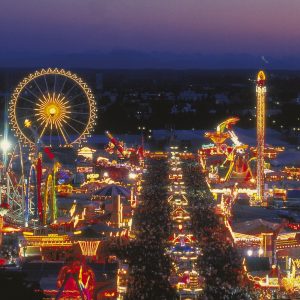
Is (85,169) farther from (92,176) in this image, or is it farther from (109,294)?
(109,294)

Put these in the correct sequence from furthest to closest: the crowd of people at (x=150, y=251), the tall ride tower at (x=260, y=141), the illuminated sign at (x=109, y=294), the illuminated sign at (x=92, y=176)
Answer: the illuminated sign at (x=92, y=176), the tall ride tower at (x=260, y=141), the crowd of people at (x=150, y=251), the illuminated sign at (x=109, y=294)

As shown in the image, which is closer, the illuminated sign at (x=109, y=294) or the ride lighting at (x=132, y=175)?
the illuminated sign at (x=109, y=294)

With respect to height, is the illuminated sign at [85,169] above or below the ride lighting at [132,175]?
above

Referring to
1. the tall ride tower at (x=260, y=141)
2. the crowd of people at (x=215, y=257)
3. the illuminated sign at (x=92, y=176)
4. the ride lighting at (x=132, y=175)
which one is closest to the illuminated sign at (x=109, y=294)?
the crowd of people at (x=215, y=257)

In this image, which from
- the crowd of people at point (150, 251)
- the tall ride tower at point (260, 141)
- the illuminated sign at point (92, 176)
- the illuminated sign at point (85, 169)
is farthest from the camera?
the illuminated sign at point (85, 169)

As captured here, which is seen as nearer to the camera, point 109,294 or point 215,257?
point 109,294

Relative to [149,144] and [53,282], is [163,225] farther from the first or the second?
[149,144]

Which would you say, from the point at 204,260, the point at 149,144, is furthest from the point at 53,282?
the point at 149,144

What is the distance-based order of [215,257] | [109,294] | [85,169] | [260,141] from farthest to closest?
[85,169]
[260,141]
[215,257]
[109,294]

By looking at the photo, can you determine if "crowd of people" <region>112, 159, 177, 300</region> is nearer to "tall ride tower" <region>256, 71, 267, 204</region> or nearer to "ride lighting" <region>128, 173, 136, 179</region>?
"tall ride tower" <region>256, 71, 267, 204</region>

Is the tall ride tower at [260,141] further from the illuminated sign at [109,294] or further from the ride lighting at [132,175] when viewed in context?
the illuminated sign at [109,294]

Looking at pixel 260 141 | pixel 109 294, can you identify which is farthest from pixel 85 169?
pixel 109 294
